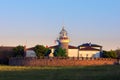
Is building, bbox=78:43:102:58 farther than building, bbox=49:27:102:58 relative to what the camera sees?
Yes

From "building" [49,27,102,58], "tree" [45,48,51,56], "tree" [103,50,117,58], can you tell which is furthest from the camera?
"building" [49,27,102,58]

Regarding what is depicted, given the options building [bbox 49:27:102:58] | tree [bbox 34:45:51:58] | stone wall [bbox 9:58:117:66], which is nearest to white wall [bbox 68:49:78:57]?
building [bbox 49:27:102:58]

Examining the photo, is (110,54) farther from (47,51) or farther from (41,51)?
(41,51)

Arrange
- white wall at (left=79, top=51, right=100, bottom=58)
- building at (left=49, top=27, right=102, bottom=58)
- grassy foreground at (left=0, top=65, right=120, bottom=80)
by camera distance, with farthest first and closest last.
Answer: white wall at (left=79, top=51, right=100, bottom=58) → building at (left=49, top=27, right=102, bottom=58) → grassy foreground at (left=0, top=65, right=120, bottom=80)

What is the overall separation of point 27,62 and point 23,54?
54.7ft

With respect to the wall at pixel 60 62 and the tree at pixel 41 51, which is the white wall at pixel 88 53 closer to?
the tree at pixel 41 51

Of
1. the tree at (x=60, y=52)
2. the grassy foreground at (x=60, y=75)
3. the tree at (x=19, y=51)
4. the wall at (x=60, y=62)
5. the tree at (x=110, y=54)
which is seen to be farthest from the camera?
the tree at (x=19, y=51)

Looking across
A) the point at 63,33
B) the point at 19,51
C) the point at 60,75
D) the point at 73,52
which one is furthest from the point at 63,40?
the point at 60,75

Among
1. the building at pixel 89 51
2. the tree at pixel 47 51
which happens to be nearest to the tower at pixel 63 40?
the tree at pixel 47 51

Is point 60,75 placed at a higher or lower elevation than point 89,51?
lower

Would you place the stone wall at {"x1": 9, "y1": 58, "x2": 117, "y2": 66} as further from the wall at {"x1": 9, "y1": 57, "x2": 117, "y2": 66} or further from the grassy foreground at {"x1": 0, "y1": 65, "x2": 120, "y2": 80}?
the grassy foreground at {"x1": 0, "y1": 65, "x2": 120, "y2": 80}

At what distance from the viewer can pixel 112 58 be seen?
9956 centimetres

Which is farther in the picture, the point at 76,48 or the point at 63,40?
the point at 76,48

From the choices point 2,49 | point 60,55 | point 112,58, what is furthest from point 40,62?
point 2,49
